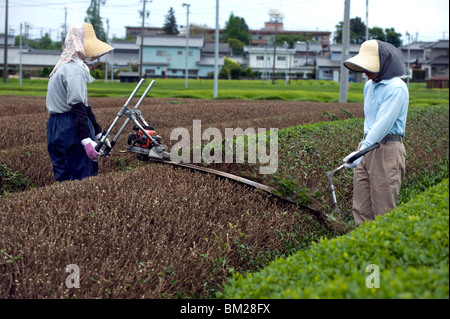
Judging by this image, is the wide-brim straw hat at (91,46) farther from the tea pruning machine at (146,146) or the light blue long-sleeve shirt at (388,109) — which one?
the light blue long-sleeve shirt at (388,109)

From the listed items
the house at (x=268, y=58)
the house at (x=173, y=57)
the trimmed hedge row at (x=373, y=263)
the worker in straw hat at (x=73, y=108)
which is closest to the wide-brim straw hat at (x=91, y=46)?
the worker in straw hat at (x=73, y=108)

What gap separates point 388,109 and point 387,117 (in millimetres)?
74

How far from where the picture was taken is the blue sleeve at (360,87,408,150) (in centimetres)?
432

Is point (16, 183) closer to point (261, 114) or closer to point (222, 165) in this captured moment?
point (222, 165)

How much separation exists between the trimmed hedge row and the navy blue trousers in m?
2.73

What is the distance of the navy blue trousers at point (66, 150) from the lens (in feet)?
16.5

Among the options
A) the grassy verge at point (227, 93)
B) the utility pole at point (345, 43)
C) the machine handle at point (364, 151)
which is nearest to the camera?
the machine handle at point (364, 151)

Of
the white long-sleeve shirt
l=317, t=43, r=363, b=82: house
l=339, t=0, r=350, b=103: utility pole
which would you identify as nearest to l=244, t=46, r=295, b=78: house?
l=317, t=43, r=363, b=82: house

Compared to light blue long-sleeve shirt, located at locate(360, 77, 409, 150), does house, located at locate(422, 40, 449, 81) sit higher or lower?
higher

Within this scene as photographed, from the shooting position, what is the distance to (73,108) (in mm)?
4871

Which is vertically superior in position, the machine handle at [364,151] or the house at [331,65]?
the house at [331,65]

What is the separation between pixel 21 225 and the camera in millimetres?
3602

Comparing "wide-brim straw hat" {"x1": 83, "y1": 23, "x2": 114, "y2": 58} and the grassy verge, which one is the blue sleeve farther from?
the grassy verge

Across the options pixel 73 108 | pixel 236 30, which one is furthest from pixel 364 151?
pixel 236 30
